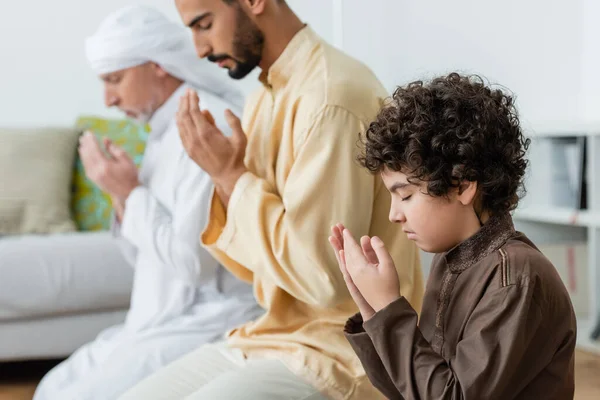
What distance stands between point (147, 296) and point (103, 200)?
59.6 inches

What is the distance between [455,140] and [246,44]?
566 millimetres

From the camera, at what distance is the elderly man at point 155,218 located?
68.7 inches

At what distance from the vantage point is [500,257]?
1029mm

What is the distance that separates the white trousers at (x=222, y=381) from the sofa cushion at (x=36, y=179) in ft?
5.75

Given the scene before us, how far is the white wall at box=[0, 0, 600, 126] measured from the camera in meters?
3.64

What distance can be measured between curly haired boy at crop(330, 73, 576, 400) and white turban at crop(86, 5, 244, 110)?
96 centimetres

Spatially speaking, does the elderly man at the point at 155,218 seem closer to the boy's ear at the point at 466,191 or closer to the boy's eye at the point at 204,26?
the boy's eye at the point at 204,26

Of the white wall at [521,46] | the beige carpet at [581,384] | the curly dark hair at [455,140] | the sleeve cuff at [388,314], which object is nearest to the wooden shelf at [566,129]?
the white wall at [521,46]

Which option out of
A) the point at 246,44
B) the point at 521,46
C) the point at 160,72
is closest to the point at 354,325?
the point at 246,44

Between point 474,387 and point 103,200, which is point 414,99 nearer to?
point 474,387

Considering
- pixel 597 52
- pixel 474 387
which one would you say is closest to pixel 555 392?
pixel 474 387

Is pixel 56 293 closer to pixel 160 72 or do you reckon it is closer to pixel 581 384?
pixel 160 72

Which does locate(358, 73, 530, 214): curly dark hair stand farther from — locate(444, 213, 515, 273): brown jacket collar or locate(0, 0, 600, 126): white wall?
locate(0, 0, 600, 126): white wall

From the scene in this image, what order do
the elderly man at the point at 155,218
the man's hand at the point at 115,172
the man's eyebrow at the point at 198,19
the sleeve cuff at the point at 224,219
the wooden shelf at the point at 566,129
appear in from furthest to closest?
1. the wooden shelf at the point at 566,129
2. the man's hand at the point at 115,172
3. the elderly man at the point at 155,218
4. the man's eyebrow at the point at 198,19
5. the sleeve cuff at the point at 224,219
